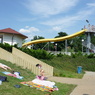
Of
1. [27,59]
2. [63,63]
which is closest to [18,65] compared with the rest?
[27,59]

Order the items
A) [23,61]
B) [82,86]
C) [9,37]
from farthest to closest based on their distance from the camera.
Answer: [9,37], [23,61], [82,86]

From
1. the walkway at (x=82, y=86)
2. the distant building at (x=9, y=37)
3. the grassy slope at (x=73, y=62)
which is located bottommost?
the walkway at (x=82, y=86)

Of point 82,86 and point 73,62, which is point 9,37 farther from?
point 82,86

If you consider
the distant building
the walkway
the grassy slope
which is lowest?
the walkway

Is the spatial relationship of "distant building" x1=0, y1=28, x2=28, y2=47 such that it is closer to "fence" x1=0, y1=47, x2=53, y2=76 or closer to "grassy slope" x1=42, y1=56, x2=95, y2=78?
"grassy slope" x1=42, y1=56, x2=95, y2=78

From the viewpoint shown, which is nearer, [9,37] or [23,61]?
[23,61]

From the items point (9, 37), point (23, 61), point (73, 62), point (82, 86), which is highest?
point (9, 37)

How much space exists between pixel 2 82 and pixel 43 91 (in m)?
1.87

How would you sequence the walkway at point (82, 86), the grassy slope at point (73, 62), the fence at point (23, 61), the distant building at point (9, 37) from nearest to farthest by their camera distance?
the walkway at point (82, 86) < the fence at point (23, 61) < the grassy slope at point (73, 62) < the distant building at point (9, 37)

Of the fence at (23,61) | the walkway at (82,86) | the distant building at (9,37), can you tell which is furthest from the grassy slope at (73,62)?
the walkway at (82,86)

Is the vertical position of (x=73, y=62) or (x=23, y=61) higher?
(x=23, y=61)

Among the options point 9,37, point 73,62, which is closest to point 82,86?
point 73,62

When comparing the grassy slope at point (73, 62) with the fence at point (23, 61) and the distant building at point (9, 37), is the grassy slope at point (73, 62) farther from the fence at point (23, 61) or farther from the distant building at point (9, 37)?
the distant building at point (9, 37)

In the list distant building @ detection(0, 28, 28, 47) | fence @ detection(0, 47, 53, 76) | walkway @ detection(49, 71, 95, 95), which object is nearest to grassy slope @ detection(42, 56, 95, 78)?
fence @ detection(0, 47, 53, 76)
